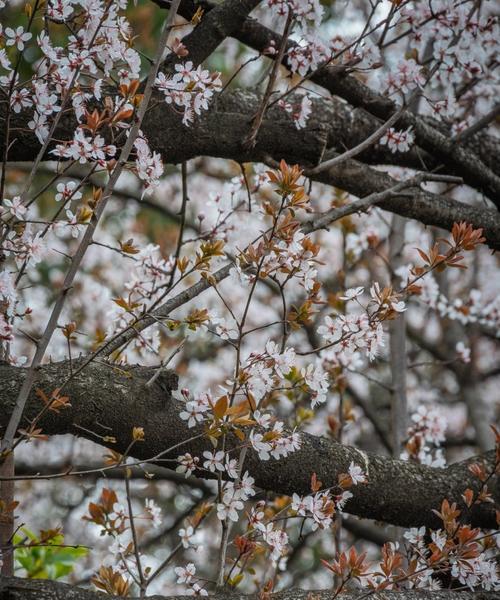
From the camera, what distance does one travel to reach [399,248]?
3.79m

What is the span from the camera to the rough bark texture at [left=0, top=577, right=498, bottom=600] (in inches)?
57.7

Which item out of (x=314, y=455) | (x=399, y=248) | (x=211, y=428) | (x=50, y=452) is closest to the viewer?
(x=211, y=428)

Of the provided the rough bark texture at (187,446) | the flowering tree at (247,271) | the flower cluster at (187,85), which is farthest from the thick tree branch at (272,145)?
the rough bark texture at (187,446)

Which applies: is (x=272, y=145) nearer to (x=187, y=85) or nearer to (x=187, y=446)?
(x=187, y=85)

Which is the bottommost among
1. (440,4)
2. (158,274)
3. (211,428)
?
(211,428)

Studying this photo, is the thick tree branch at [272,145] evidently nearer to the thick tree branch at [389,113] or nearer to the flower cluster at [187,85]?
the thick tree branch at [389,113]

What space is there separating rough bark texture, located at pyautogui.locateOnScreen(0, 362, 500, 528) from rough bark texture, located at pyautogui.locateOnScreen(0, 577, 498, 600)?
0.92 ft

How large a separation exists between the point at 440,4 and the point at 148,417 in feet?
5.83

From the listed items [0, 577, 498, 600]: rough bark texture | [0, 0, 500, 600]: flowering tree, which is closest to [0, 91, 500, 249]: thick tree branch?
[0, 0, 500, 600]: flowering tree

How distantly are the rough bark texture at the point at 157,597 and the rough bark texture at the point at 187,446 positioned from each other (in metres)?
0.28

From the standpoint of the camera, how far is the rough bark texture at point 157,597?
1466 millimetres

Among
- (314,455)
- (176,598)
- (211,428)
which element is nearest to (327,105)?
(314,455)

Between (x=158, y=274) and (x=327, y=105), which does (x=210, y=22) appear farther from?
(x=158, y=274)

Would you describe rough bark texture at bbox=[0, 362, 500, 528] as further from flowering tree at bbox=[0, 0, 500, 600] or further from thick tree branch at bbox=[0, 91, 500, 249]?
thick tree branch at bbox=[0, 91, 500, 249]
